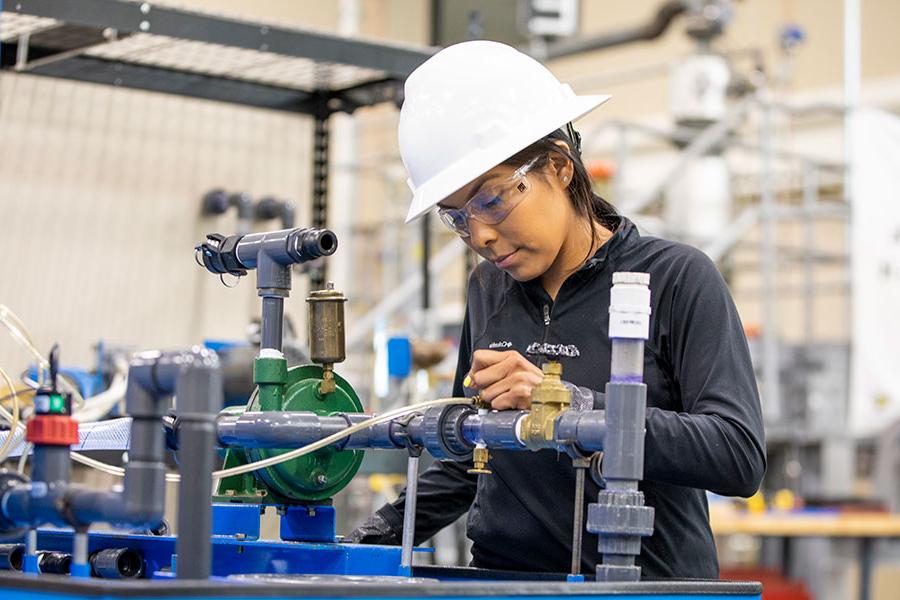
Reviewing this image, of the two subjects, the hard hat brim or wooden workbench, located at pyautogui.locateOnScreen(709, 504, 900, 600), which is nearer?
the hard hat brim

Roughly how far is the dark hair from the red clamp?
0.65 meters

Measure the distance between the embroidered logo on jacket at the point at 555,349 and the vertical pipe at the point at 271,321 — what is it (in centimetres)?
34

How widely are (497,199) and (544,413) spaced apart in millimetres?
399

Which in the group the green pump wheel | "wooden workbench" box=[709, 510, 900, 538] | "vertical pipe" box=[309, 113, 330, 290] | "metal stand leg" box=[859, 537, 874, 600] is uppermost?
"vertical pipe" box=[309, 113, 330, 290]

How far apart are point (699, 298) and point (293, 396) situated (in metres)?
0.49

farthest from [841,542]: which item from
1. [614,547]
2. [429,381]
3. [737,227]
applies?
[614,547]

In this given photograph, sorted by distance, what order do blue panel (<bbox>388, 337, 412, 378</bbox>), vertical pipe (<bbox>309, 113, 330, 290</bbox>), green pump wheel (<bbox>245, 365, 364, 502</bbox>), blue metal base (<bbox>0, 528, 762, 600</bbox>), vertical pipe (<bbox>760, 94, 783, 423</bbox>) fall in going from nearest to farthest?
blue metal base (<bbox>0, 528, 762, 600</bbox>) → green pump wheel (<bbox>245, 365, 364, 502</bbox>) → vertical pipe (<bbox>309, 113, 330, 290</bbox>) → blue panel (<bbox>388, 337, 412, 378</bbox>) → vertical pipe (<bbox>760, 94, 783, 423</bbox>)

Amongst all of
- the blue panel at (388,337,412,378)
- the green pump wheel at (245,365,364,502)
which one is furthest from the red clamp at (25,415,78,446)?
the blue panel at (388,337,412,378)

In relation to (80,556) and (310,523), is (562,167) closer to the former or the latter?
(310,523)

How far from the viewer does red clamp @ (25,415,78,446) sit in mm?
1179

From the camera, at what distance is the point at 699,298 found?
5.16ft

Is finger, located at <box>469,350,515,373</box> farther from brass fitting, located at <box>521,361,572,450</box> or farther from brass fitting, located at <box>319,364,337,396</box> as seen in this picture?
brass fitting, located at <box>319,364,337,396</box>

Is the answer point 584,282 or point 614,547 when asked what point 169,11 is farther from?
point 614,547

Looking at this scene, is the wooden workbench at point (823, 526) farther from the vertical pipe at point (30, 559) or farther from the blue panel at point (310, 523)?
the vertical pipe at point (30, 559)
